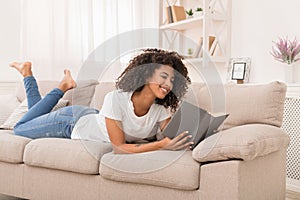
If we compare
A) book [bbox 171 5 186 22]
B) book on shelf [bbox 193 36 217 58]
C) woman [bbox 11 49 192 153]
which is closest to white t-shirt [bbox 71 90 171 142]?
woman [bbox 11 49 192 153]

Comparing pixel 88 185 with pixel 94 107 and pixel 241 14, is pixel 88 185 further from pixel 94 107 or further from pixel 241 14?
pixel 241 14

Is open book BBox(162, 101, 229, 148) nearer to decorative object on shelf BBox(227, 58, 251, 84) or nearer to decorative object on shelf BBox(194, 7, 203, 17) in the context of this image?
decorative object on shelf BBox(227, 58, 251, 84)

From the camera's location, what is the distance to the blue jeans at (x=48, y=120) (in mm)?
2516

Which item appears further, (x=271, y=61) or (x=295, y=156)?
(x=271, y=61)

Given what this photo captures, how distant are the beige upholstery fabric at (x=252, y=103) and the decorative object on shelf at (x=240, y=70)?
106 centimetres

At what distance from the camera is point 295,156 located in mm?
2838

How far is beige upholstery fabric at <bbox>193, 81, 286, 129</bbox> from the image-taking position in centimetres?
211

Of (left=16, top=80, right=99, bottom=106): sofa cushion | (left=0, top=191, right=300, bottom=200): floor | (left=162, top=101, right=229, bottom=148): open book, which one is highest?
(left=16, top=80, right=99, bottom=106): sofa cushion

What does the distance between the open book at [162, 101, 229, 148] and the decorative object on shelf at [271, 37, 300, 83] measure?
1.22 meters

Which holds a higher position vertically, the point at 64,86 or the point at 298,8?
the point at 298,8

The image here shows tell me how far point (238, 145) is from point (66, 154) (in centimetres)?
93

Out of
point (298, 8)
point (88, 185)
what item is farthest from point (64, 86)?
point (298, 8)

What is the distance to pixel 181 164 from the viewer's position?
184 centimetres

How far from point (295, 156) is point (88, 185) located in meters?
1.52
